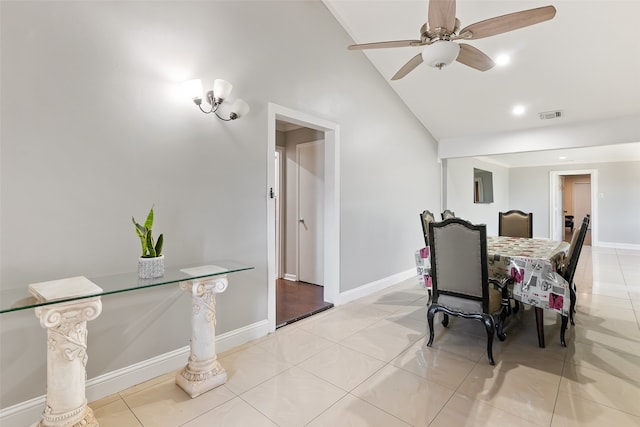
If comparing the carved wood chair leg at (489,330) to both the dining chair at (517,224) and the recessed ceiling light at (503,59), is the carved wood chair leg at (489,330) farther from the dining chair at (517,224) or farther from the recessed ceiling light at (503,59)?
the recessed ceiling light at (503,59)

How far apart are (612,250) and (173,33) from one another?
398 inches

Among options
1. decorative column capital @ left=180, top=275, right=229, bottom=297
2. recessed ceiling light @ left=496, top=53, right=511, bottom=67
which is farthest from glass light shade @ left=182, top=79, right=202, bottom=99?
recessed ceiling light @ left=496, top=53, right=511, bottom=67

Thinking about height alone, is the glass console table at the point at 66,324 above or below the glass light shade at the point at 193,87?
below

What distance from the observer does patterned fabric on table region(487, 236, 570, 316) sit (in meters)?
2.52

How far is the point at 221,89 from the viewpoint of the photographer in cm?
236

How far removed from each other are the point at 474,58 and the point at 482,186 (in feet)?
20.9

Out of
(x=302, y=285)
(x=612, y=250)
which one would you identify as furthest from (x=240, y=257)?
(x=612, y=250)

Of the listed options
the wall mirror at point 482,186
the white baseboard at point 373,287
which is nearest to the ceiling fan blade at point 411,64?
the white baseboard at point 373,287

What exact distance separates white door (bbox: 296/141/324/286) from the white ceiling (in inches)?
60.1

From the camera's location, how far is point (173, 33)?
2293 mm

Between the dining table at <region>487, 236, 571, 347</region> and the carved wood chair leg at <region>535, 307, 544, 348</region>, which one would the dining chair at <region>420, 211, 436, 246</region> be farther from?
the carved wood chair leg at <region>535, 307, 544, 348</region>

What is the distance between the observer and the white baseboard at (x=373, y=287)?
385 cm

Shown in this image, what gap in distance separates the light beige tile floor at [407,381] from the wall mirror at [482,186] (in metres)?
4.68

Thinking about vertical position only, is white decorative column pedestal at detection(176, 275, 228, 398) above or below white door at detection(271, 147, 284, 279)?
below
